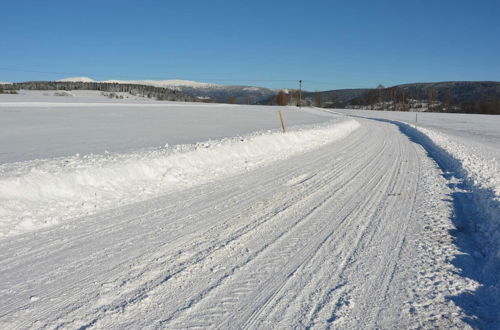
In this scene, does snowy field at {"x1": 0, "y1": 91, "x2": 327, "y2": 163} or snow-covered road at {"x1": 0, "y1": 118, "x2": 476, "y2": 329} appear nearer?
snow-covered road at {"x1": 0, "y1": 118, "x2": 476, "y2": 329}

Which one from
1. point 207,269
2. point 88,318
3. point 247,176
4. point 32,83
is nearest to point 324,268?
point 207,269

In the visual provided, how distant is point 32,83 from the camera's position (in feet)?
439

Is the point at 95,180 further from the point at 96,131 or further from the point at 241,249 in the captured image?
the point at 96,131

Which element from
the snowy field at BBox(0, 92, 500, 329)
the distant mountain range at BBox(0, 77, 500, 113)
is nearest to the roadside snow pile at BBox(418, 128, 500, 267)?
the snowy field at BBox(0, 92, 500, 329)

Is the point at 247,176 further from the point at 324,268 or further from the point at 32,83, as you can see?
the point at 32,83

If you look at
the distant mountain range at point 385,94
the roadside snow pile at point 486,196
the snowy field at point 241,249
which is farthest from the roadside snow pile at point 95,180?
the distant mountain range at point 385,94

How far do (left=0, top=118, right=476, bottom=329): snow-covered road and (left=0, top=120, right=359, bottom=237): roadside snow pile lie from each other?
2.04ft

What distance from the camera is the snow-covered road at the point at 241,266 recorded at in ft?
10.4

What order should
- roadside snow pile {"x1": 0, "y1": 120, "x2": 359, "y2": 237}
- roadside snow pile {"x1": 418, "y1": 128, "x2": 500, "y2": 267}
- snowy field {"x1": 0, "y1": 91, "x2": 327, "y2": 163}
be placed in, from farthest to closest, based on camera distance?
snowy field {"x1": 0, "y1": 91, "x2": 327, "y2": 163}, roadside snow pile {"x1": 0, "y1": 120, "x2": 359, "y2": 237}, roadside snow pile {"x1": 418, "y1": 128, "x2": 500, "y2": 267}

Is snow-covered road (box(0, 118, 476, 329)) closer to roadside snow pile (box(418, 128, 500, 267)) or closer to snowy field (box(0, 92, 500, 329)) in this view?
snowy field (box(0, 92, 500, 329))

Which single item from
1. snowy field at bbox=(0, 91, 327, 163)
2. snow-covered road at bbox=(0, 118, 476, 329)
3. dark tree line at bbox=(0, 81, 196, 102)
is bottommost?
snow-covered road at bbox=(0, 118, 476, 329)

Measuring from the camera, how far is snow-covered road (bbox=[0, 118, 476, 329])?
316 cm

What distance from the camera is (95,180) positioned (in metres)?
7.64

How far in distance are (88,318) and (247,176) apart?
6.46 meters
